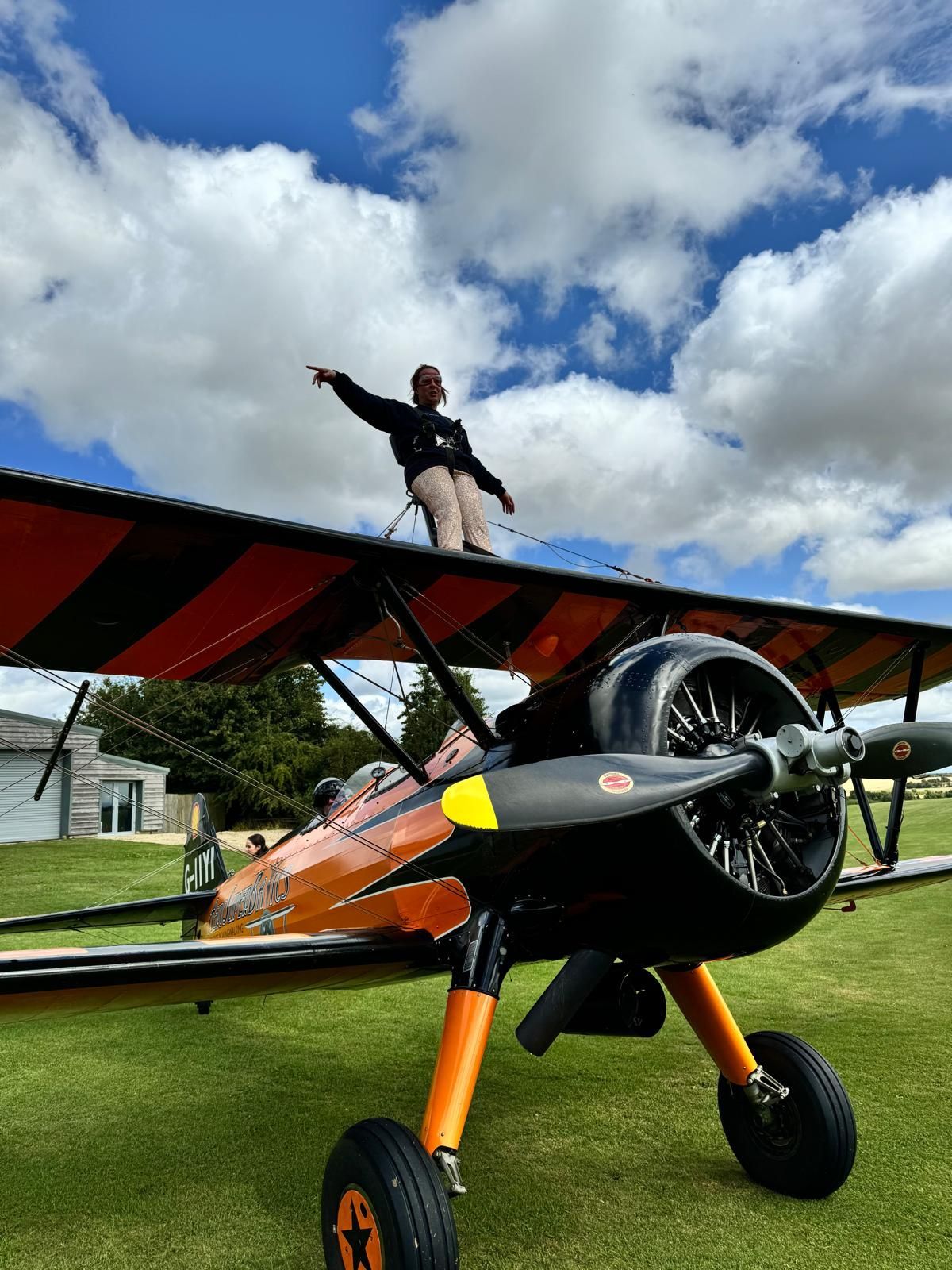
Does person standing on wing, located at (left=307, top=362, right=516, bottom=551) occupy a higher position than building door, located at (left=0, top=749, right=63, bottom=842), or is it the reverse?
person standing on wing, located at (left=307, top=362, right=516, bottom=551)

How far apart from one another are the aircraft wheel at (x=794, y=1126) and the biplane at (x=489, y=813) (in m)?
0.01

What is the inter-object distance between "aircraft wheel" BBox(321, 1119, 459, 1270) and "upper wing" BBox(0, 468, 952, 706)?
211 cm

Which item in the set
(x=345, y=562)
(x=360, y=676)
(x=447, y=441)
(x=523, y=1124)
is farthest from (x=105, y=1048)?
(x=447, y=441)

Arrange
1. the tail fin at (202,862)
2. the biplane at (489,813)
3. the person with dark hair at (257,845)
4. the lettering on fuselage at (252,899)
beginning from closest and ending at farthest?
the biplane at (489,813) < the lettering on fuselage at (252,899) < the person with dark hair at (257,845) < the tail fin at (202,862)

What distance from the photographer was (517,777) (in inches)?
98.8

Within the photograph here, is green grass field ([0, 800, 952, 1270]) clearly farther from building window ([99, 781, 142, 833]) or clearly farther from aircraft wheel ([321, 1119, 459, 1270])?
building window ([99, 781, 142, 833])

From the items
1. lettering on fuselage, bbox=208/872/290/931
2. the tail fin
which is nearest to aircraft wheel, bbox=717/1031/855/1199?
lettering on fuselage, bbox=208/872/290/931

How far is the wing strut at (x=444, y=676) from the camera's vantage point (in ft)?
11.4

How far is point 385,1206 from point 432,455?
3.44 metres

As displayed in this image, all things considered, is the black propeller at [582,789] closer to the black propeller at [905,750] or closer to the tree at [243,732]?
the black propeller at [905,750]

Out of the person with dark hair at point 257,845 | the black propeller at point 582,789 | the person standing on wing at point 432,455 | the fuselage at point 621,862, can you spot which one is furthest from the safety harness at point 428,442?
the person with dark hair at point 257,845

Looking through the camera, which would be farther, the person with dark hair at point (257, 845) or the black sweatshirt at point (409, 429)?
the person with dark hair at point (257, 845)

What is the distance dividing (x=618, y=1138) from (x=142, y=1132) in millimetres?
2386

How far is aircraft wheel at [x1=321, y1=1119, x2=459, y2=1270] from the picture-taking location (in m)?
2.44
